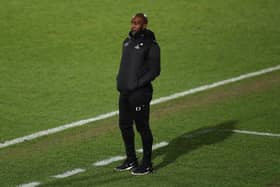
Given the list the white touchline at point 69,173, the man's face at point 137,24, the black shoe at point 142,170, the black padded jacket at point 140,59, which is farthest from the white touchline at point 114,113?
the man's face at point 137,24

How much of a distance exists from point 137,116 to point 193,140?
238cm

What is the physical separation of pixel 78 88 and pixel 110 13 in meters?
6.54

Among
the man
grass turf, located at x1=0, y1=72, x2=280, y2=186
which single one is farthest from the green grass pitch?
the man

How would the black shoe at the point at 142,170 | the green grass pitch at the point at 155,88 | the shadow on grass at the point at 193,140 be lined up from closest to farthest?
the black shoe at the point at 142,170 → the green grass pitch at the point at 155,88 → the shadow on grass at the point at 193,140

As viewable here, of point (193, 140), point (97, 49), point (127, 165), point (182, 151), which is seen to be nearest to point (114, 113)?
point (193, 140)

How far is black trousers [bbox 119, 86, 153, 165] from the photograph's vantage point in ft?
43.2

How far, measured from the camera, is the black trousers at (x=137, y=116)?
43.2 ft

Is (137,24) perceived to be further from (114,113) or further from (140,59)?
(114,113)

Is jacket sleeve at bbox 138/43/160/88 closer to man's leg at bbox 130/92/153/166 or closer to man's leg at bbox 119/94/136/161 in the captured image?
man's leg at bbox 130/92/153/166

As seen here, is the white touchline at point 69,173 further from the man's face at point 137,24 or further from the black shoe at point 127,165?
the man's face at point 137,24

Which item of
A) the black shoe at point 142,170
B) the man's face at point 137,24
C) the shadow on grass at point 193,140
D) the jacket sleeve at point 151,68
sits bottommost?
the shadow on grass at point 193,140

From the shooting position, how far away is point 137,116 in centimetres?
1323

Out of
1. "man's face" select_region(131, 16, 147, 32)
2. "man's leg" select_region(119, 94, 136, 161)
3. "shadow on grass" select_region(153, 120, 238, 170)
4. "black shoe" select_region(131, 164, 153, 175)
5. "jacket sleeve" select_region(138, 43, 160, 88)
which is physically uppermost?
"man's face" select_region(131, 16, 147, 32)

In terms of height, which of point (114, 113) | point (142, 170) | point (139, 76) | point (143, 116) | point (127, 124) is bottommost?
point (114, 113)
